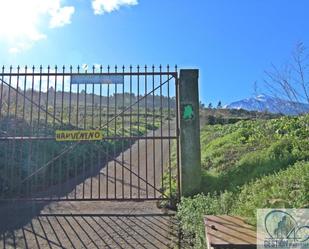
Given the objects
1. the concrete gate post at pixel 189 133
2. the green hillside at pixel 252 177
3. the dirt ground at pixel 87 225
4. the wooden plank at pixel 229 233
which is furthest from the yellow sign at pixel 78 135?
the wooden plank at pixel 229 233

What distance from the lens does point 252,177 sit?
684 cm

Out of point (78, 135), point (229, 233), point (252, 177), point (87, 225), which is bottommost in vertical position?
point (87, 225)

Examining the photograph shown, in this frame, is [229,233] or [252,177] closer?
[229,233]

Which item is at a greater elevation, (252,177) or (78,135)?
(78,135)

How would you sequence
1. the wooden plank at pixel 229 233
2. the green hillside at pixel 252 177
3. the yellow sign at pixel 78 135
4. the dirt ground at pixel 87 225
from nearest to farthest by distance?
the wooden plank at pixel 229 233
the green hillside at pixel 252 177
the dirt ground at pixel 87 225
the yellow sign at pixel 78 135

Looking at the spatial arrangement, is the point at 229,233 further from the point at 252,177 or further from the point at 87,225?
the point at 87,225

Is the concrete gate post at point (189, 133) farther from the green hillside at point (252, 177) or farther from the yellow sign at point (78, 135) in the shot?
the yellow sign at point (78, 135)

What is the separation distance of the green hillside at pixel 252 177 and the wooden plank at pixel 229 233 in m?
0.19

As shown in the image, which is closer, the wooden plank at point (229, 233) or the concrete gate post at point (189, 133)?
the wooden plank at point (229, 233)

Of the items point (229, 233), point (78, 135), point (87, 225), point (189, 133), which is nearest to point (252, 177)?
point (189, 133)

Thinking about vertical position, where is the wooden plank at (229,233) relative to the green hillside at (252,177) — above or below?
below

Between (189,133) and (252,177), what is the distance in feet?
5.70

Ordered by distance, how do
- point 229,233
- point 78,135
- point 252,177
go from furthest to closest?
point 78,135, point 252,177, point 229,233

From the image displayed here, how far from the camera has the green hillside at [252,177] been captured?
16.0 feet
